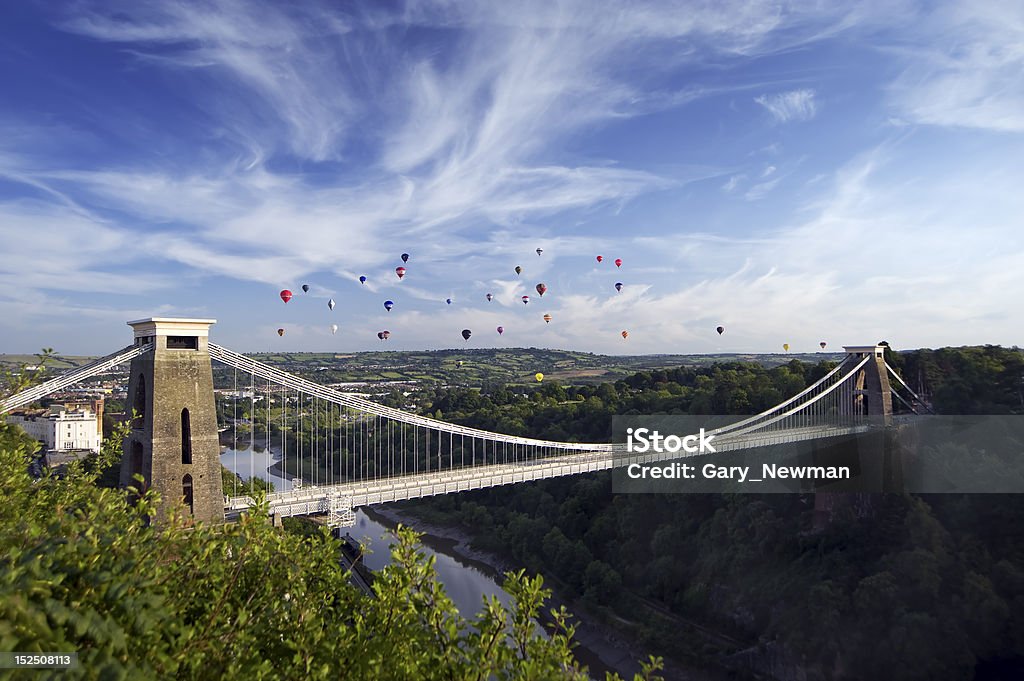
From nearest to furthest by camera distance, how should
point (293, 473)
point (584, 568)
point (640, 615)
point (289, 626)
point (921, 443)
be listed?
point (289, 626)
point (640, 615)
point (921, 443)
point (584, 568)
point (293, 473)

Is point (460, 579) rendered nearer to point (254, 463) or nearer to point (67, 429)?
point (67, 429)

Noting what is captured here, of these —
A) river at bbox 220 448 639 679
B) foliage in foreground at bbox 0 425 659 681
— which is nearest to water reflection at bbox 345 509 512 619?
river at bbox 220 448 639 679

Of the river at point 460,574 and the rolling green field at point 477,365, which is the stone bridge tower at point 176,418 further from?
the rolling green field at point 477,365

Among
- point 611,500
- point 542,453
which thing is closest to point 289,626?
point 611,500

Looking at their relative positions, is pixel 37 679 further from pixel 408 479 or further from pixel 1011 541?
pixel 1011 541

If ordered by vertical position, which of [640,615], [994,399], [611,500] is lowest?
[640,615]

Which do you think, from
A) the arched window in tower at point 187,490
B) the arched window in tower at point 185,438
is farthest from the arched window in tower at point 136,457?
the arched window in tower at point 187,490

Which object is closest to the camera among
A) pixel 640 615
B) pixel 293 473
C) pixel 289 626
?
pixel 289 626
